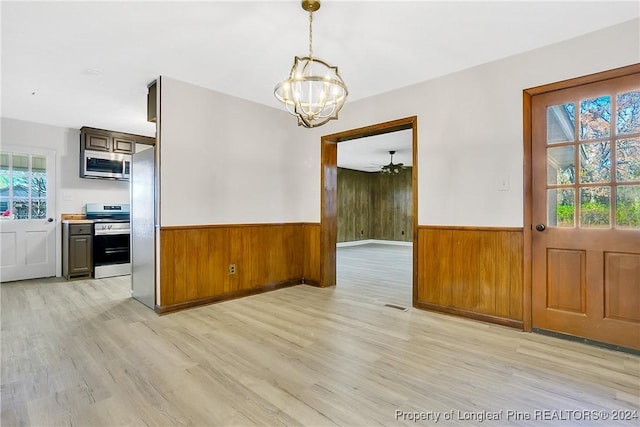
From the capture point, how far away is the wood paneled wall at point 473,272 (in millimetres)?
2918

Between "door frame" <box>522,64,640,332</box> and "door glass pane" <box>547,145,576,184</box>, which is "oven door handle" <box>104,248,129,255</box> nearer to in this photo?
"door frame" <box>522,64,640,332</box>

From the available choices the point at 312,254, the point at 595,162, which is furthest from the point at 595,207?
the point at 312,254

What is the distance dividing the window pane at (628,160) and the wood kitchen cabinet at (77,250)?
650 cm

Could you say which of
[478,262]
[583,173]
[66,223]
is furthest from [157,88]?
[583,173]

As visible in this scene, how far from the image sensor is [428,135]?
348 cm

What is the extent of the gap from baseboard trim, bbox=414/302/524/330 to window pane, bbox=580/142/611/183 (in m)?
1.35

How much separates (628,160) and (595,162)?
0.63ft

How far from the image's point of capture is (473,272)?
3156 millimetres

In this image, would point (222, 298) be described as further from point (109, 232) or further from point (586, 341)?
point (586, 341)

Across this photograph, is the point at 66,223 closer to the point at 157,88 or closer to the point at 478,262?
the point at 157,88

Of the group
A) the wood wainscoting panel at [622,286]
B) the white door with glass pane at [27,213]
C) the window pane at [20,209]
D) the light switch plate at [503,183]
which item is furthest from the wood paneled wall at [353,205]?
the wood wainscoting panel at [622,286]

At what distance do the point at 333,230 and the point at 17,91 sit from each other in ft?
A: 13.7

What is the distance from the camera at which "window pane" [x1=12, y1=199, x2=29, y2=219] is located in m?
4.89

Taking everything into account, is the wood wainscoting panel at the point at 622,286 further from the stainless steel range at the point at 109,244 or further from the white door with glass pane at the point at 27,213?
the white door with glass pane at the point at 27,213
